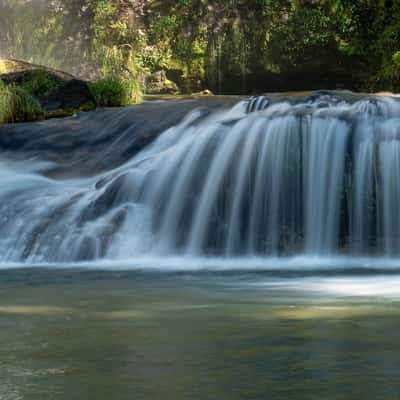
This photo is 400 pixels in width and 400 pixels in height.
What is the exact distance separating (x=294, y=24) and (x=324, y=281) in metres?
18.0

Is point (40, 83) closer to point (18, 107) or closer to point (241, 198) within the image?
point (18, 107)

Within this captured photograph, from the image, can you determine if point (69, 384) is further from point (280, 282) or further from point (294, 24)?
point (294, 24)

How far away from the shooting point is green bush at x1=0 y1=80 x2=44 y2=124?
50.6 ft

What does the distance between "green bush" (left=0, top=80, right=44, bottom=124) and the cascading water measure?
12.1 ft

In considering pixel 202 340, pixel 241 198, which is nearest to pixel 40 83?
pixel 241 198

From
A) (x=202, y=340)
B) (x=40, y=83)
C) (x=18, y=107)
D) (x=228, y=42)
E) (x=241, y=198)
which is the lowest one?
(x=241, y=198)

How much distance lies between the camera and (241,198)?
35.0 feet

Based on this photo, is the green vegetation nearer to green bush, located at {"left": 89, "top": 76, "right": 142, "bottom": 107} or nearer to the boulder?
green bush, located at {"left": 89, "top": 76, "right": 142, "bottom": 107}

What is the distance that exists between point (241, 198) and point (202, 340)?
20.7 ft

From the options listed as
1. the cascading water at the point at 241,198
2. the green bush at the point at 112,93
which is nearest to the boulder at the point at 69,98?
the green bush at the point at 112,93

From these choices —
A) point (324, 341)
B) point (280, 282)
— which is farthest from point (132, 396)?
point (280, 282)

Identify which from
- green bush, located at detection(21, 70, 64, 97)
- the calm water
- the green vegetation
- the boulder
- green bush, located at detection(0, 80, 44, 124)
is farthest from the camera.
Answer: the green vegetation

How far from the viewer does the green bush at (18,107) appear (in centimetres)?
1543

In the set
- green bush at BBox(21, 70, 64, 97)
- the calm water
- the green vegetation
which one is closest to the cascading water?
the calm water
